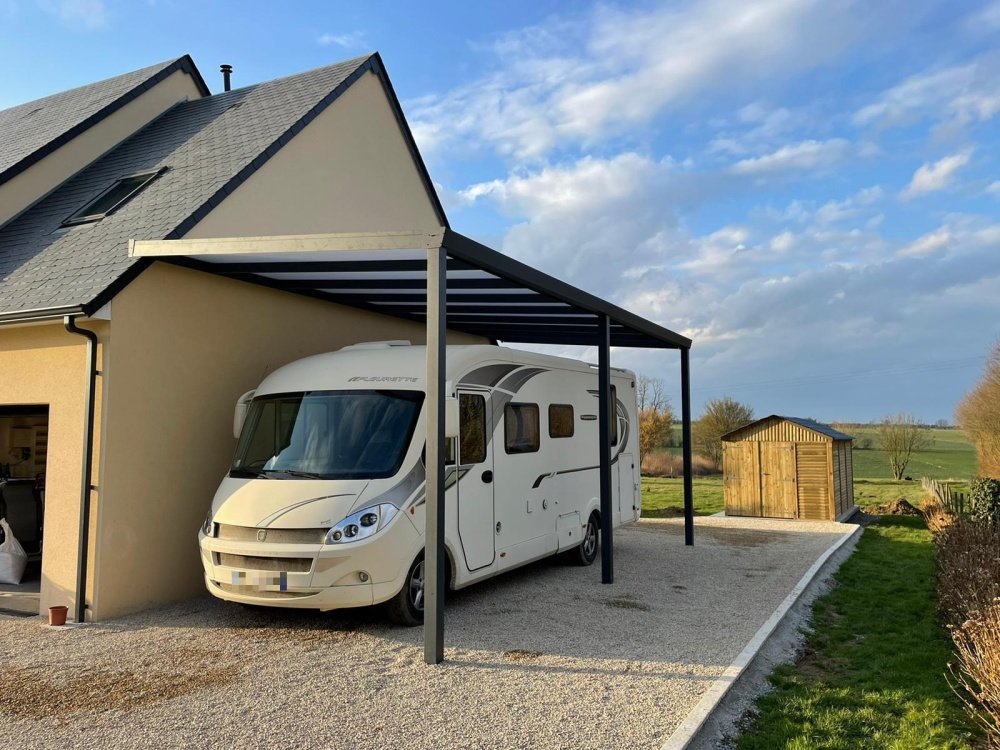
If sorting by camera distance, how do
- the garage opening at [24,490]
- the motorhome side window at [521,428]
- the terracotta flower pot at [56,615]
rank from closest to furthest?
the terracotta flower pot at [56,615]
the garage opening at [24,490]
the motorhome side window at [521,428]

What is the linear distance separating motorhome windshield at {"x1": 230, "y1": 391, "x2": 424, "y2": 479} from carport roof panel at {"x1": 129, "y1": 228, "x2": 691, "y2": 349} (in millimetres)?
1271

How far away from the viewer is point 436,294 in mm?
6031

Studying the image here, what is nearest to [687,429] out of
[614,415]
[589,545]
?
[614,415]

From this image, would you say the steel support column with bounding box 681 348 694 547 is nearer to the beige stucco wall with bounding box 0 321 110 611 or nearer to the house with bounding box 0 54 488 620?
the house with bounding box 0 54 488 620

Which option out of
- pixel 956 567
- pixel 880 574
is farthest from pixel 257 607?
pixel 880 574

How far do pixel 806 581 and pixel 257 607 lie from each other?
6304 mm

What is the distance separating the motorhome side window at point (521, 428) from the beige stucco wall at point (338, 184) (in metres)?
3.96

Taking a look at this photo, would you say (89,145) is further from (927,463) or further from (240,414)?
(927,463)

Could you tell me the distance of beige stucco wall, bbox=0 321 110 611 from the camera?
7312 mm

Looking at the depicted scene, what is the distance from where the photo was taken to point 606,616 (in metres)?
7.45

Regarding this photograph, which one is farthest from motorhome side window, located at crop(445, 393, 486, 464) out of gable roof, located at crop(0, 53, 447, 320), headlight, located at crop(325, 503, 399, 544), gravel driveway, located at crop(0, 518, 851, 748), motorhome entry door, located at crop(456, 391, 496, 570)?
gable roof, located at crop(0, 53, 447, 320)

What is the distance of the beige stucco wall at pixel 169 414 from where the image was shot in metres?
7.30

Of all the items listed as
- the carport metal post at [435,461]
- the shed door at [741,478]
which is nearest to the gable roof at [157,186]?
the carport metal post at [435,461]

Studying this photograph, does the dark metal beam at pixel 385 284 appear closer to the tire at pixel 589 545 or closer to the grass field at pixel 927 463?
the tire at pixel 589 545
